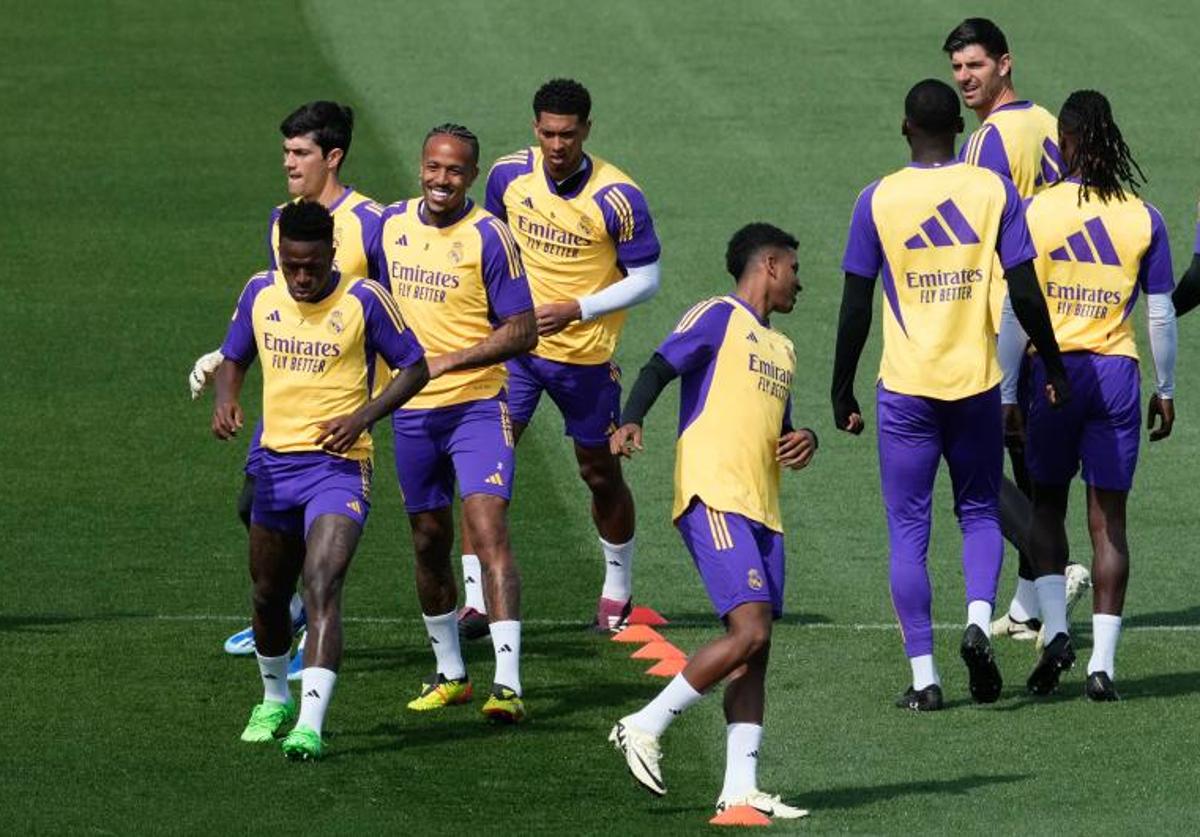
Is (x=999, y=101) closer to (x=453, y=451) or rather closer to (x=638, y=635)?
(x=638, y=635)

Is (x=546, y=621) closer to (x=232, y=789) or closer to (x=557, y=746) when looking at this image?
(x=557, y=746)

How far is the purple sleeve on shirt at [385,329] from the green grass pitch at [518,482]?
1.60m

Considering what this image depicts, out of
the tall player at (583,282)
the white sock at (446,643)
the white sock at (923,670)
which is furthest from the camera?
the tall player at (583,282)

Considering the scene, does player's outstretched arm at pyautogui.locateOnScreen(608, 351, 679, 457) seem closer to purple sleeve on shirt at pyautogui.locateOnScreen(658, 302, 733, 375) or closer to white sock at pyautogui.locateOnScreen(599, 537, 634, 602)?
purple sleeve on shirt at pyautogui.locateOnScreen(658, 302, 733, 375)

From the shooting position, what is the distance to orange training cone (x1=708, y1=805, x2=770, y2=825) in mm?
9703

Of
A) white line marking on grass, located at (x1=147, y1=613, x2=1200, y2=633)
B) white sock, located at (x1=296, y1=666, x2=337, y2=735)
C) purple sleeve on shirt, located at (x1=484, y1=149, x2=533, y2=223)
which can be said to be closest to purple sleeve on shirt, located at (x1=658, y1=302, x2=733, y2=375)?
white sock, located at (x1=296, y1=666, x2=337, y2=735)

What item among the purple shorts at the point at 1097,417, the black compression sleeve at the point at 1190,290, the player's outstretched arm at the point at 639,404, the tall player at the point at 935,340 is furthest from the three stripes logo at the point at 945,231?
the black compression sleeve at the point at 1190,290

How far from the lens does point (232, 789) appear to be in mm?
10266

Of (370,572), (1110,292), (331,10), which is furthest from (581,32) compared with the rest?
(1110,292)

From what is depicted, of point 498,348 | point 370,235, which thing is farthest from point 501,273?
point 370,235

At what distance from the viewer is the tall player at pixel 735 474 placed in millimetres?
9789

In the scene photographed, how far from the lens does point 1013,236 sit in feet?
36.8

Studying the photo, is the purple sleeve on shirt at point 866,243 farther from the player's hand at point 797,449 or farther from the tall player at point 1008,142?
the tall player at point 1008,142

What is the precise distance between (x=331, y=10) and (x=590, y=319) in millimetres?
18717
